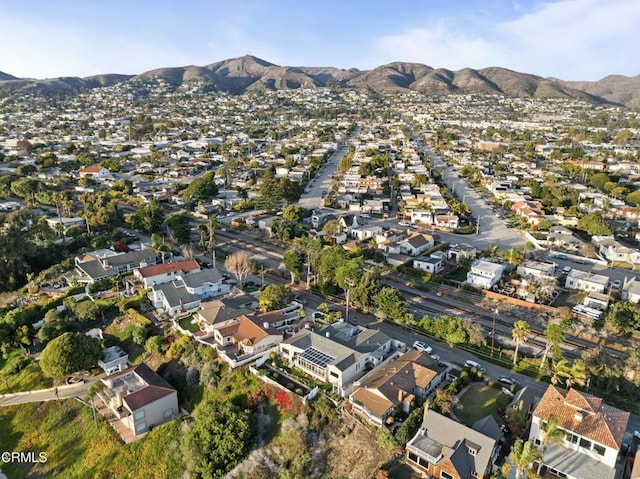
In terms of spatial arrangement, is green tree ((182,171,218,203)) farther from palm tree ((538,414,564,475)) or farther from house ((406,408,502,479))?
palm tree ((538,414,564,475))

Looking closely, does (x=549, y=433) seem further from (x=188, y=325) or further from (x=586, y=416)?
(x=188, y=325)

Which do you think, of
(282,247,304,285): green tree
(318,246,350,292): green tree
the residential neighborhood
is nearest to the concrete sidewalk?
the residential neighborhood

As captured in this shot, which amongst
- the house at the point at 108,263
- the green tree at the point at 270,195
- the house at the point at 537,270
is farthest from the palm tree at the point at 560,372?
the green tree at the point at 270,195

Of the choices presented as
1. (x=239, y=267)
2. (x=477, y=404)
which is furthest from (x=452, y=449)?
(x=239, y=267)

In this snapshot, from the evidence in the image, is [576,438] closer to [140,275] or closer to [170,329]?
[170,329]

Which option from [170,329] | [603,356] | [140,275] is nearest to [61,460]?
[170,329]

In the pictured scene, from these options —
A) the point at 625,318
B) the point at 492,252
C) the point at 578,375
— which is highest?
the point at 625,318
